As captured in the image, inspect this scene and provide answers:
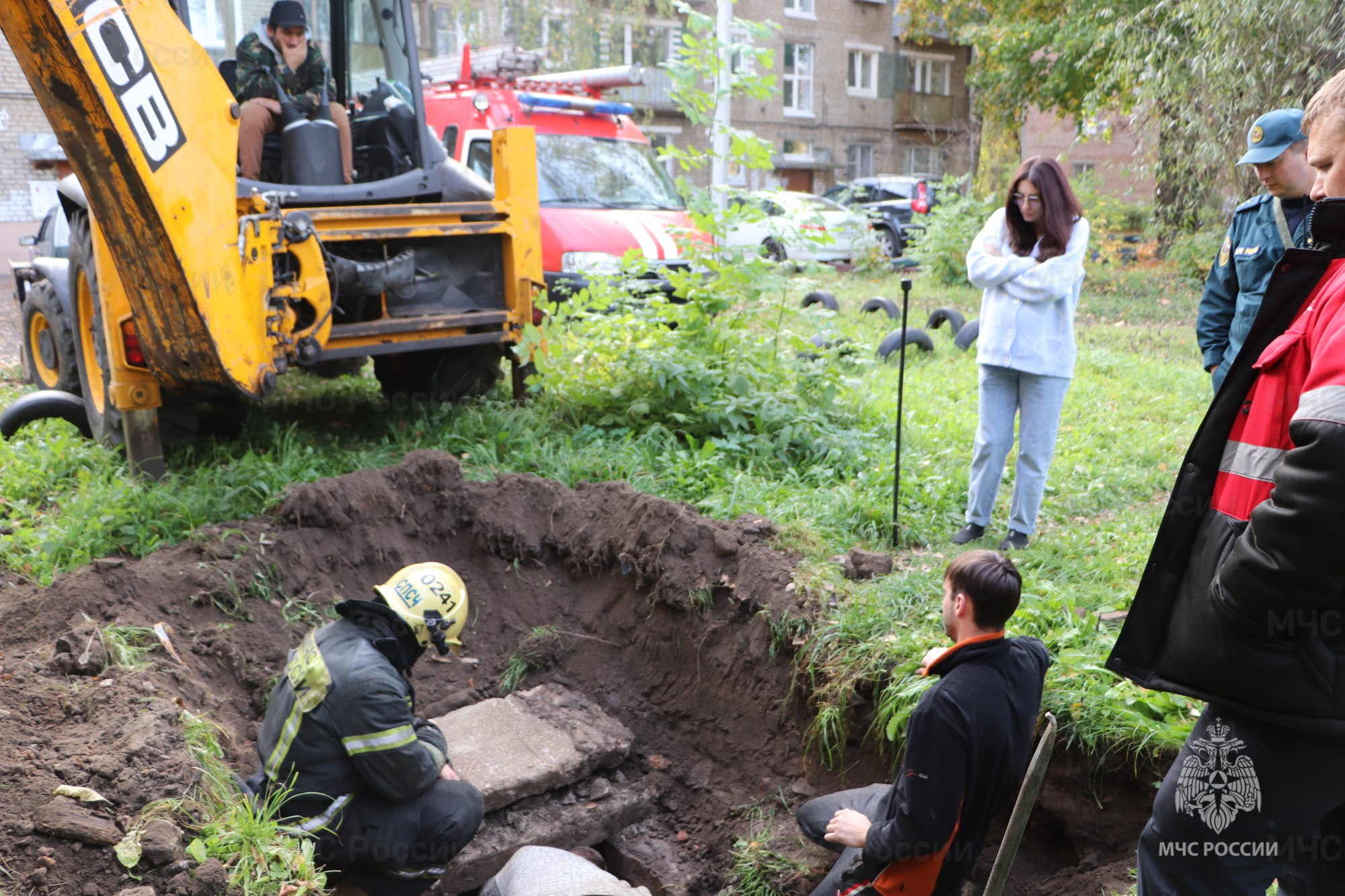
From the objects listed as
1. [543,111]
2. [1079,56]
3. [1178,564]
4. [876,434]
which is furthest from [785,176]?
[1178,564]

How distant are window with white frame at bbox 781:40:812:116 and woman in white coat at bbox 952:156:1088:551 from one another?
2810 cm

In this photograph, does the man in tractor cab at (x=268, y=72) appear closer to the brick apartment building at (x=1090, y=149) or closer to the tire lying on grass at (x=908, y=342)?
the tire lying on grass at (x=908, y=342)

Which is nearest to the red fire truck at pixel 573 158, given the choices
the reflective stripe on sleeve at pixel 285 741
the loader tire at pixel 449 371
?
the loader tire at pixel 449 371

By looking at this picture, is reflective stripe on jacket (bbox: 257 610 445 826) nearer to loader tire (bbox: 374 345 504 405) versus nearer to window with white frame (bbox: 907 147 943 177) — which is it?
loader tire (bbox: 374 345 504 405)

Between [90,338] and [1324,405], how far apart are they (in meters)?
6.91

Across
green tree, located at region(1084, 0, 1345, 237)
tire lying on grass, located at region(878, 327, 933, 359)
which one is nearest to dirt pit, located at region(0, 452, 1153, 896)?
tire lying on grass, located at region(878, 327, 933, 359)

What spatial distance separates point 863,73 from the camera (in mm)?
33469

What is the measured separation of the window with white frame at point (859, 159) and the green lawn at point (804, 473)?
26346mm

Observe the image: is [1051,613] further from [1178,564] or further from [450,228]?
[450,228]

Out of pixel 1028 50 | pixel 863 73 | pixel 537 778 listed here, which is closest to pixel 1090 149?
pixel 863 73

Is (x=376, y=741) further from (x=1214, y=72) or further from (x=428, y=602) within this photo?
(x=1214, y=72)

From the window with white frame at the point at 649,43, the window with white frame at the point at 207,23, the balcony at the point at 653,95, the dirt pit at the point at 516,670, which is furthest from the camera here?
the balcony at the point at 653,95

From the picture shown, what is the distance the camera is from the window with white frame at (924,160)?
1374 inches

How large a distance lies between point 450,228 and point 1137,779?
16.2ft
